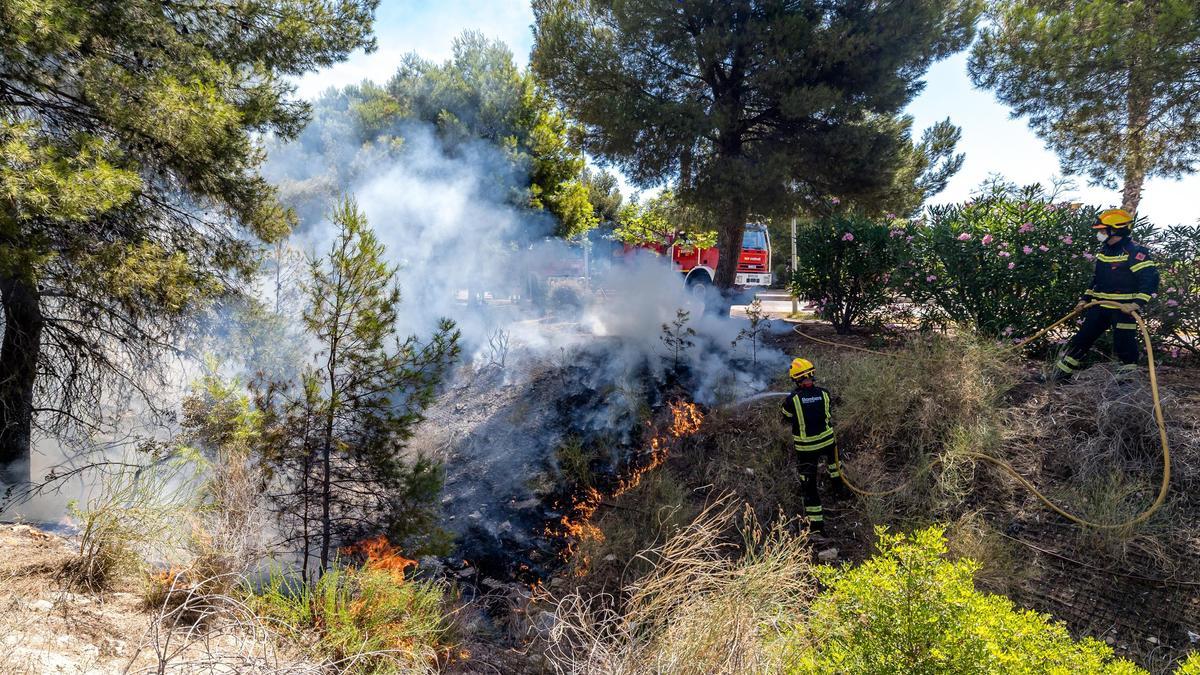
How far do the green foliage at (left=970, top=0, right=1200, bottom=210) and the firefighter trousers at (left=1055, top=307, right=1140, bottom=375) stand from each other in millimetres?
3114

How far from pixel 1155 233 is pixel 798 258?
4.57m

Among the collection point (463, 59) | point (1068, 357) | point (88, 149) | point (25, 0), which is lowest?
point (1068, 357)

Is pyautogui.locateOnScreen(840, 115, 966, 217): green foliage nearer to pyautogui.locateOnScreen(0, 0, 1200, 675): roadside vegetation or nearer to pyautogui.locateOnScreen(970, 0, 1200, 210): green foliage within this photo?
pyautogui.locateOnScreen(0, 0, 1200, 675): roadside vegetation

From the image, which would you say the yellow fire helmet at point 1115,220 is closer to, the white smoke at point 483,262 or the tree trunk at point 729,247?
the white smoke at point 483,262

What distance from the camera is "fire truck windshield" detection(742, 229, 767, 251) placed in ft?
50.9

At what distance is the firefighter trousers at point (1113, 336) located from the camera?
606 centimetres

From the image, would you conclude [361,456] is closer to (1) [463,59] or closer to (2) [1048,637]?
(2) [1048,637]

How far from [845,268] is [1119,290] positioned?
3.95 m

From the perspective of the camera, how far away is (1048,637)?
2299 millimetres

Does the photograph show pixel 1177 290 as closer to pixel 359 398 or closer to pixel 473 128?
pixel 359 398

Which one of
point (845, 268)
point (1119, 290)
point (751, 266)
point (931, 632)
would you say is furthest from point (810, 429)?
point (751, 266)

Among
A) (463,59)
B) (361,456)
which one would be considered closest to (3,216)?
(361,456)

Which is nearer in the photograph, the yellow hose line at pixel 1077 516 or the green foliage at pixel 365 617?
the green foliage at pixel 365 617

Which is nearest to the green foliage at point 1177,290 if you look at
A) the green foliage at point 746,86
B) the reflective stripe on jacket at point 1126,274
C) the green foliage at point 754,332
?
the reflective stripe on jacket at point 1126,274
